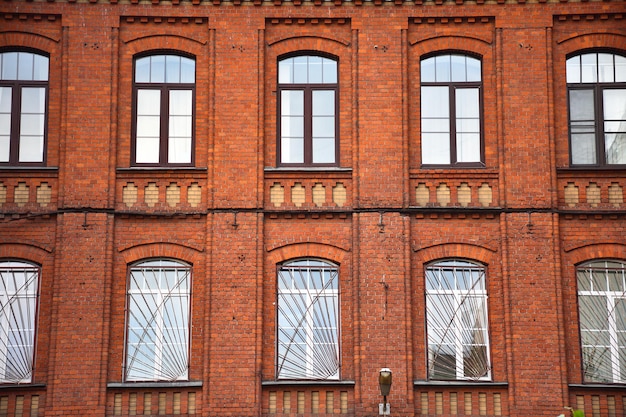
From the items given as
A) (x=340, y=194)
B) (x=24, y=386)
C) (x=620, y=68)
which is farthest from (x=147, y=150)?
(x=620, y=68)

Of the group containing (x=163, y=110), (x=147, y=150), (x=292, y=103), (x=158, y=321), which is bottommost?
(x=158, y=321)

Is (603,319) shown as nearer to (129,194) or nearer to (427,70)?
(427,70)

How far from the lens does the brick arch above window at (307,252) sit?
58.4ft

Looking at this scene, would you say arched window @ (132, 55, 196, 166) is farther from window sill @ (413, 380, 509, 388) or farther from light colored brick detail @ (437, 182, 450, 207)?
window sill @ (413, 380, 509, 388)

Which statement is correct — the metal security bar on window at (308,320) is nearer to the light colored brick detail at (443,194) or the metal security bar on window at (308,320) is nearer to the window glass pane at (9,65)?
the light colored brick detail at (443,194)

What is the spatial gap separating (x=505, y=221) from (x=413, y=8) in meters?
4.38

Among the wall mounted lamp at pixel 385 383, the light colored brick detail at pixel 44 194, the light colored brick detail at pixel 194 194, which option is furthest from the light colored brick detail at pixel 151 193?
the wall mounted lamp at pixel 385 383

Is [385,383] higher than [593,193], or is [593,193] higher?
[593,193]

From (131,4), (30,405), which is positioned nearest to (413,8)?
(131,4)

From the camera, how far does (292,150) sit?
1844 centimetres

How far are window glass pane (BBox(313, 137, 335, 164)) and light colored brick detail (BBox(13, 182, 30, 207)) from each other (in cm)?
534

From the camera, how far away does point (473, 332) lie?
17656 mm

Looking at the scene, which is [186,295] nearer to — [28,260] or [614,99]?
[28,260]

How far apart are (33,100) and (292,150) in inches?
196
